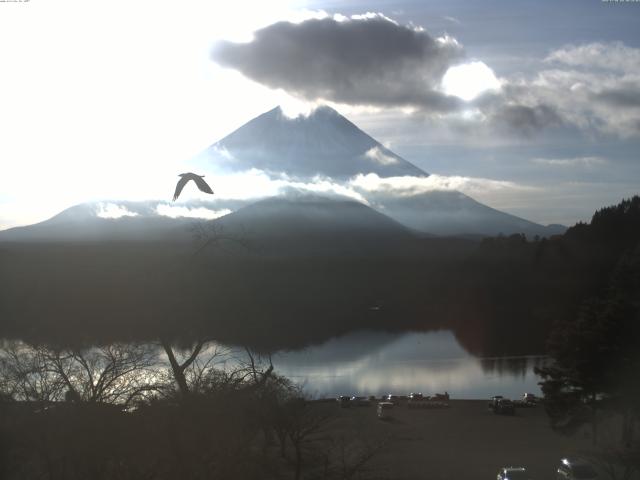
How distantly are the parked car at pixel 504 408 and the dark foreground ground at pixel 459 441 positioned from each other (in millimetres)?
134

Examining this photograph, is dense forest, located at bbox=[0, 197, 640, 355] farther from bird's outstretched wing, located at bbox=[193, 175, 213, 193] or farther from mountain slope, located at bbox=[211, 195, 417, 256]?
mountain slope, located at bbox=[211, 195, 417, 256]

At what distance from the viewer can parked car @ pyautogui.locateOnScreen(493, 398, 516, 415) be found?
41.0 feet

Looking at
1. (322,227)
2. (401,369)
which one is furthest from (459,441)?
(322,227)

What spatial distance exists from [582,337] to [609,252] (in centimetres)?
3111

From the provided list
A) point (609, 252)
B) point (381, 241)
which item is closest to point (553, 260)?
point (609, 252)

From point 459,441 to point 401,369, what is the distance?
10324 mm

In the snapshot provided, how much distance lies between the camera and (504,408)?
12562 mm

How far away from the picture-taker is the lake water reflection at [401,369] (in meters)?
17.1

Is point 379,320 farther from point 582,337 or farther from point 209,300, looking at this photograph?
point 209,300

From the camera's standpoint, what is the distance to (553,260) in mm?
38562

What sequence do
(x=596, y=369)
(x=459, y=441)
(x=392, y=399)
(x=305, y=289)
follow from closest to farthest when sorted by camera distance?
(x=596, y=369) → (x=459, y=441) → (x=392, y=399) → (x=305, y=289)

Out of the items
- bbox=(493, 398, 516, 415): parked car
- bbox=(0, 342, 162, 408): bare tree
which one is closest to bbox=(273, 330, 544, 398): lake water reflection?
bbox=(493, 398, 516, 415): parked car

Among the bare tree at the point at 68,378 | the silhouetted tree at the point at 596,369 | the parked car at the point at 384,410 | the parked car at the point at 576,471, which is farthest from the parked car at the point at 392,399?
the bare tree at the point at 68,378

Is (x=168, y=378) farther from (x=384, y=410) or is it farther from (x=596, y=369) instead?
(x=384, y=410)
